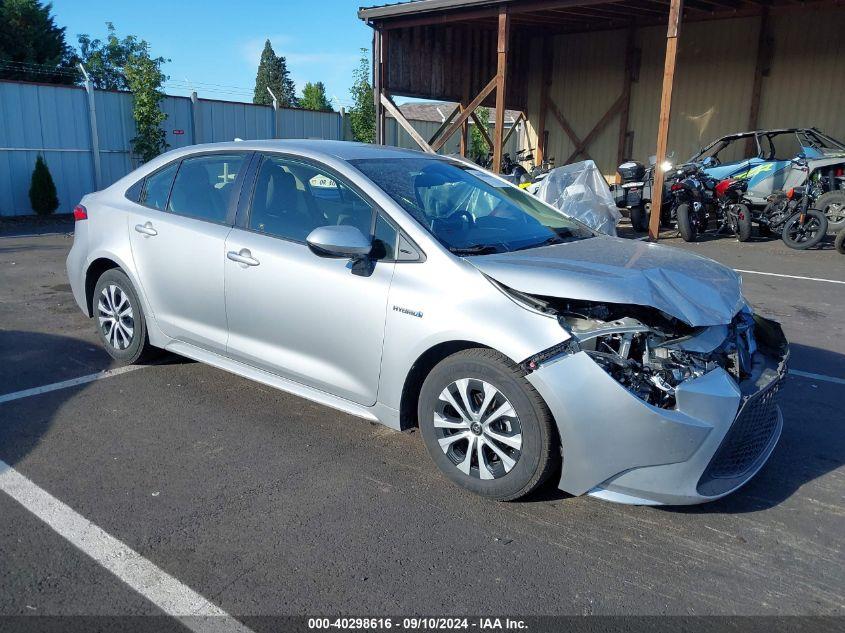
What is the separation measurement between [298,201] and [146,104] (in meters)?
15.8

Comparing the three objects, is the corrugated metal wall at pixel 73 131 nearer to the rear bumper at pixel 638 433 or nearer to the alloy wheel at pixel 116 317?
the alloy wheel at pixel 116 317

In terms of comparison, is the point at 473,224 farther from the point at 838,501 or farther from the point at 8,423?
the point at 8,423

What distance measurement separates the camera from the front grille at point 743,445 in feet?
10.2

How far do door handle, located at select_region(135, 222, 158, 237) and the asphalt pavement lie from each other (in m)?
1.05

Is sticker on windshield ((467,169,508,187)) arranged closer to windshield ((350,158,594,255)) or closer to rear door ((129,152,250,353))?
windshield ((350,158,594,255))

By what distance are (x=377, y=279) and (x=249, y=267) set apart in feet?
3.12

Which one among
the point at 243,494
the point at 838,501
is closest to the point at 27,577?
the point at 243,494

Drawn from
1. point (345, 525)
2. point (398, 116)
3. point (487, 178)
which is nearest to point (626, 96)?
point (398, 116)

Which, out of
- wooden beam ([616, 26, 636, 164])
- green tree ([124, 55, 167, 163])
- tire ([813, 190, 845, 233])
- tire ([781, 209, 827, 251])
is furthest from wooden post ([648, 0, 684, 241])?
green tree ([124, 55, 167, 163])

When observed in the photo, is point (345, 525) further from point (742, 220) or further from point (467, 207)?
point (742, 220)

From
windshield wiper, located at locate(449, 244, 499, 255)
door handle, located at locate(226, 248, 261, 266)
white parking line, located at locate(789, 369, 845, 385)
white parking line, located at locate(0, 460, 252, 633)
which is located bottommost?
white parking line, located at locate(0, 460, 252, 633)

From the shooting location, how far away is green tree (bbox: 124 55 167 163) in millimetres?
17719

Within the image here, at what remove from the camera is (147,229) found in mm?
4828

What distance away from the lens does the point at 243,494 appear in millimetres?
3432
